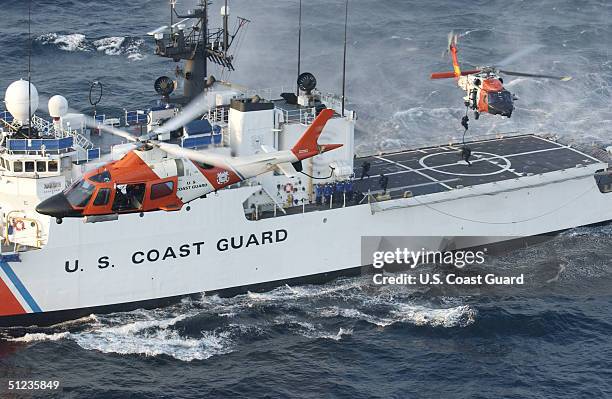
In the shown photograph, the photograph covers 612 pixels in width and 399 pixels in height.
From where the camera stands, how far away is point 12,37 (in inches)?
3159

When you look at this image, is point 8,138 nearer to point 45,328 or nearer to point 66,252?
point 66,252

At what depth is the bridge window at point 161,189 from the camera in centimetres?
4138

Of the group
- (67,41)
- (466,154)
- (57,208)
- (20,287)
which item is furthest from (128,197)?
(67,41)

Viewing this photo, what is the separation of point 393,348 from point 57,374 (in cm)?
1486

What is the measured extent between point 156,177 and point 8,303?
32.0 ft

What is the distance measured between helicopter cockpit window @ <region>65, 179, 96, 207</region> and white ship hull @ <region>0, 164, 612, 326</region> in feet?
12.2

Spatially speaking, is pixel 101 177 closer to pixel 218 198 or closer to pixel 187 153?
pixel 187 153

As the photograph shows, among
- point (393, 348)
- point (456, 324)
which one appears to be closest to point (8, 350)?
point (393, 348)

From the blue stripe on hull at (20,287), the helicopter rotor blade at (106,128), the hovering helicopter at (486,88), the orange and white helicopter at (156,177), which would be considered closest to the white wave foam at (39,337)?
the blue stripe on hull at (20,287)

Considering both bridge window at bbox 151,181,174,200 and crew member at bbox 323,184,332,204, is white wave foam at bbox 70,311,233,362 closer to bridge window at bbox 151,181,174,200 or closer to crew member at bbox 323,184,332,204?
bridge window at bbox 151,181,174,200

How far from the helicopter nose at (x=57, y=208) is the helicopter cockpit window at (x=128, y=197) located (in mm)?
1677

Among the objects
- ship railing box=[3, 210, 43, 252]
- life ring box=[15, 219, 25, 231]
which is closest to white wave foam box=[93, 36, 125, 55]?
ship railing box=[3, 210, 43, 252]

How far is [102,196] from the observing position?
4053 centimetres

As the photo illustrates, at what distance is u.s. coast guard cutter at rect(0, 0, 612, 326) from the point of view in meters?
43.9
